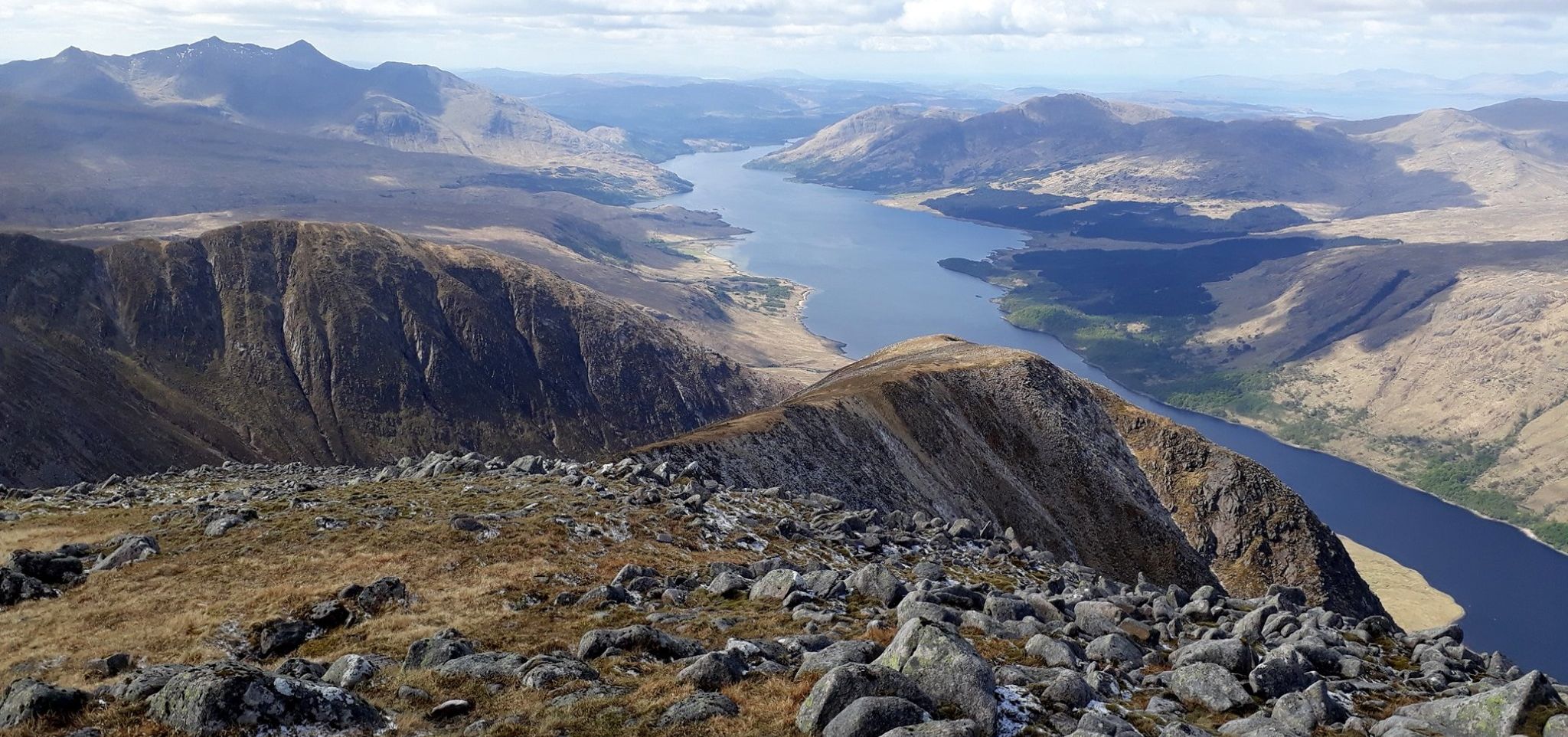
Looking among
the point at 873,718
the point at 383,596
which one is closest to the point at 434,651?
the point at 383,596

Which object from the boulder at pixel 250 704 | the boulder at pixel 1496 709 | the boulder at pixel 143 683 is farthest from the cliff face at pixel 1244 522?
the boulder at pixel 143 683

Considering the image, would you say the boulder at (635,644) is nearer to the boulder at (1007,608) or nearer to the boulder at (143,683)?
the boulder at (143,683)

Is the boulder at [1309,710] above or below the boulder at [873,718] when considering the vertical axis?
below

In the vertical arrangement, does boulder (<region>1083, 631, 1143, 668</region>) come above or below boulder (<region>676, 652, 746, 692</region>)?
below

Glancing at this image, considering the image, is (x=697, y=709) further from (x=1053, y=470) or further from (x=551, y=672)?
(x=1053, y=470)

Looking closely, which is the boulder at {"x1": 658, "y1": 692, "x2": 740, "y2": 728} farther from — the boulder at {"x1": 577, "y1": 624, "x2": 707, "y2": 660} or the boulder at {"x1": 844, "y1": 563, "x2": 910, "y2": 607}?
the boulder at {"x1": 844, "y1": 563, "x2": 910, "y2": 607}

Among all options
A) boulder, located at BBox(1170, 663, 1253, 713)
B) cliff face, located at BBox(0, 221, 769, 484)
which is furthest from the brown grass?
cliff face, located at BBox(0, 221, 769, 484)
